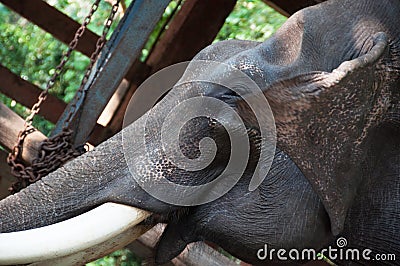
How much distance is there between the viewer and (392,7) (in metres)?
1.75

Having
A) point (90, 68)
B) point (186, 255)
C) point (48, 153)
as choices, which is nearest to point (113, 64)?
point (90, 68)

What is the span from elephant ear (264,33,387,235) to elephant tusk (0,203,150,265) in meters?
0.31

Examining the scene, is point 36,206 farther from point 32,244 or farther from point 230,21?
point 230,21

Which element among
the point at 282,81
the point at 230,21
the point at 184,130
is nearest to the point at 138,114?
the point at 184,130

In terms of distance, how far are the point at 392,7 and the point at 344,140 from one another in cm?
32

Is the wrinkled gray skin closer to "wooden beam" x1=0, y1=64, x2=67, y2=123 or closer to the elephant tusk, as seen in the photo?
the elephant tusk

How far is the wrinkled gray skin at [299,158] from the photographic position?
5.09 ft

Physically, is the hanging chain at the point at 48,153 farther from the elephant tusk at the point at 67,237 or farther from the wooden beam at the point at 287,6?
the elephant tusk at the point at 67,237

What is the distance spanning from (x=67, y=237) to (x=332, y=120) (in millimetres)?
474

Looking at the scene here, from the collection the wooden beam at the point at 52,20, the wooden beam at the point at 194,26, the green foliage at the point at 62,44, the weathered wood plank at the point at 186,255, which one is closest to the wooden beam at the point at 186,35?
the wooden beam at the point at 194,26

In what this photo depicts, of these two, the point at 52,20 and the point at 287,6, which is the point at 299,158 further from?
the point at 52,20

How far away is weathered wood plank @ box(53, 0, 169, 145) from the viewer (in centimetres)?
256

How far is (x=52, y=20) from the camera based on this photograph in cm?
342

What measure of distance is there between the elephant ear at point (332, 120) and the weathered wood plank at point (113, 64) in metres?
1.04
